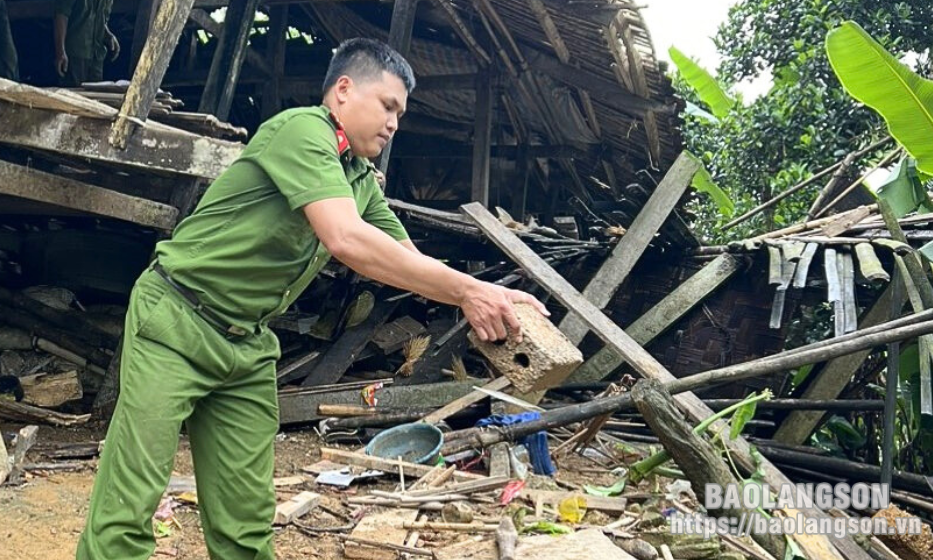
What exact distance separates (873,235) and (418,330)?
4056 mm

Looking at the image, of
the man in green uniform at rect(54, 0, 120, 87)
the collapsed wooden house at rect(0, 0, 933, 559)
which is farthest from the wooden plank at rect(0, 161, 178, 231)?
the man in green uniform at rect(54, 0, 120, 87)

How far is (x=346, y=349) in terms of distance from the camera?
7.36 m

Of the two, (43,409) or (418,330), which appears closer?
(43,409)

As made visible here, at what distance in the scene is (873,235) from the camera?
241 inches

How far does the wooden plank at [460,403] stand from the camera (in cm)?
611

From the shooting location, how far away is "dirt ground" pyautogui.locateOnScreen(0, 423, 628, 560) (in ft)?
12.3

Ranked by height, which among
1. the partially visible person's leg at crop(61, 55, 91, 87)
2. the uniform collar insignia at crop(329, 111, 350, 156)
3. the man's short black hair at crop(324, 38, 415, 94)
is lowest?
the partially visible person's leg at crop(61, 55, 91, 87)

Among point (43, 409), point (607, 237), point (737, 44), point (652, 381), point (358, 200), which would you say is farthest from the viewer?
point (737, 44)

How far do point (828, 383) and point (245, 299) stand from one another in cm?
495

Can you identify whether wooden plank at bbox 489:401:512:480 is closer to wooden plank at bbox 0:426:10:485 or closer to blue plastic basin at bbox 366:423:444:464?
blue plastic basin at bbox 366:423:444:464

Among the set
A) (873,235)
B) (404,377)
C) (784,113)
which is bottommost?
(404,377)

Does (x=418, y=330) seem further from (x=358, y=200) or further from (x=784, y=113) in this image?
(x=784, y=113)

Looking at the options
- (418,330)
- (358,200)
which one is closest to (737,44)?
(418,330)

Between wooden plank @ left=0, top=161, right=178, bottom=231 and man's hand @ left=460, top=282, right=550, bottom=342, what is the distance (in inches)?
124
